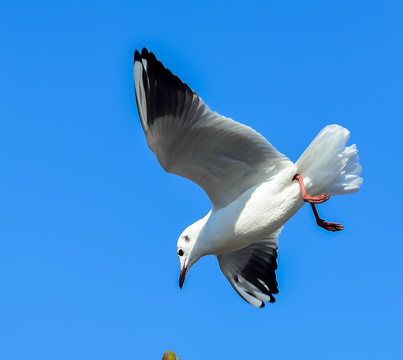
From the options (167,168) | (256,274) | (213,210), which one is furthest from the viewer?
(256,274)

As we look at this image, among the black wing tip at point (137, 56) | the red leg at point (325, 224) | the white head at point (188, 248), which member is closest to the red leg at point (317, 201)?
the red leg at point (325, 224)

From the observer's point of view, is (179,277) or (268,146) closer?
(268,146)

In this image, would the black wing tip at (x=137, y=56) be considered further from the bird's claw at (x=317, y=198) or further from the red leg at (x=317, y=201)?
the bird's claw at (x=317, y=198)

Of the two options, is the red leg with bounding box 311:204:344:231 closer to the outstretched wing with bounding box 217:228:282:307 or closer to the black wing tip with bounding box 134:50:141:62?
the outstretched wing with bounding box 217:228:282:307

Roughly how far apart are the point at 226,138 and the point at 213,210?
40.4 inches

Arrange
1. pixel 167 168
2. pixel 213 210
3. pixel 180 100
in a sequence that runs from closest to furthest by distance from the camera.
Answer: pixel 180 100 < pixel 167 168 < pixel 213 210

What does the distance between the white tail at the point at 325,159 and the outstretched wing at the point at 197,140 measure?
24 cm

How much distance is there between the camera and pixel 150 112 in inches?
279

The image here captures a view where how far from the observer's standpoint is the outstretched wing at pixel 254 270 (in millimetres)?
9125

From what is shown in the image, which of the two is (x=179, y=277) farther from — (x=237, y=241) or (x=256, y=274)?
(x=256, y=274)

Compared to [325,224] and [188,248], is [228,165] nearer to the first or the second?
[188,248]

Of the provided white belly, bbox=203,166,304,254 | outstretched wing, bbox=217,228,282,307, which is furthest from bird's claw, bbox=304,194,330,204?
outstretched wing, bbox=217,228,282,307

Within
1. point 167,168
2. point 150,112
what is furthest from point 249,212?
point 150,112

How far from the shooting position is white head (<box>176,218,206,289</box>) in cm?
802
